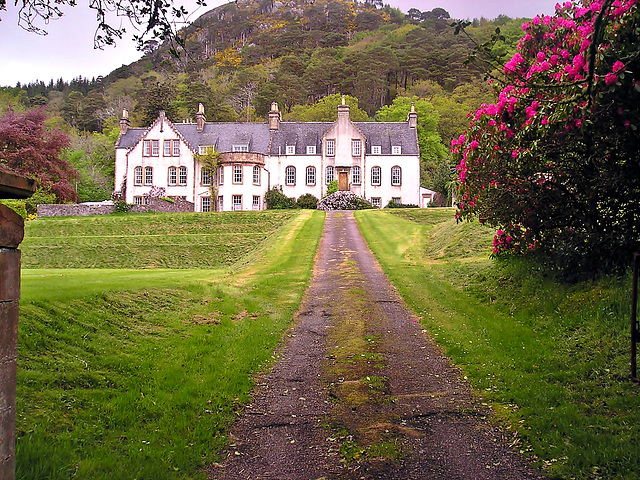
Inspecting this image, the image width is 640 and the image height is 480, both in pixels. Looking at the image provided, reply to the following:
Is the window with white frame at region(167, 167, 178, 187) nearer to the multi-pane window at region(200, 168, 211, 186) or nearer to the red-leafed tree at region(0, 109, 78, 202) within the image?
the multi-pane window at region(200, 168, 211, 186)

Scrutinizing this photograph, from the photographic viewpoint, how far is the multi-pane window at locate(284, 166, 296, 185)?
58688 mm

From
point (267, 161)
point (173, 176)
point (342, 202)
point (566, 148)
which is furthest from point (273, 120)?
point (566, 148)

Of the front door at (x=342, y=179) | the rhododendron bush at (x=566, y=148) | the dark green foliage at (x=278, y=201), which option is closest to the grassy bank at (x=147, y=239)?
the dark green foliage at (x=278, y=201)

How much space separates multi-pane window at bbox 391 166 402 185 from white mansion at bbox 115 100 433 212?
11 centimetres

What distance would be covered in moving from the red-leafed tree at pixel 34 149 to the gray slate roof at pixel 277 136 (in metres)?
10.2

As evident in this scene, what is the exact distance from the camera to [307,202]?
56.8 meters

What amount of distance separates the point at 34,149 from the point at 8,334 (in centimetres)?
4883

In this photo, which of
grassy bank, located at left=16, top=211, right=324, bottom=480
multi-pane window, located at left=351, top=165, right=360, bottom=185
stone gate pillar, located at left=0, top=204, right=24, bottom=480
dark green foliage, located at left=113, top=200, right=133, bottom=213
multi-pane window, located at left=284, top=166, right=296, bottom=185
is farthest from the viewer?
multi-pane window, located at left=351, top=165, right=360, bottom=185

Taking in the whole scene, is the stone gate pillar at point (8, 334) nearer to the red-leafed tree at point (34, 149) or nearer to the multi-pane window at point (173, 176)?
the red-leafed tree at point (34, 149)

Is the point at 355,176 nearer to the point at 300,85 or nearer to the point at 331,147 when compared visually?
the point at 331,147

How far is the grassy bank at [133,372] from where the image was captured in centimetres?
556

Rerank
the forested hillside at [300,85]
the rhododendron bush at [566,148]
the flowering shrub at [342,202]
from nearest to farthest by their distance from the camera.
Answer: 1. the rhododendron bush at [566,148]
2. the flowering shrub at [342,202]
3. the forested hillside at [300,85]

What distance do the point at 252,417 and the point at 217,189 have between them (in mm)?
51124

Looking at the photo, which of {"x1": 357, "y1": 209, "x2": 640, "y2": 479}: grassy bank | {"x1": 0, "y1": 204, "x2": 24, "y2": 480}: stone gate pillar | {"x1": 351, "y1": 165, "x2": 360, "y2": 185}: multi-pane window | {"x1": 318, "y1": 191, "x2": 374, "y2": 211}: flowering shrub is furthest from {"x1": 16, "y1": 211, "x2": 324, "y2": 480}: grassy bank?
{"x1": 351, "y1": 165, "x2": 360, "y2": 185}: multi-pane window
